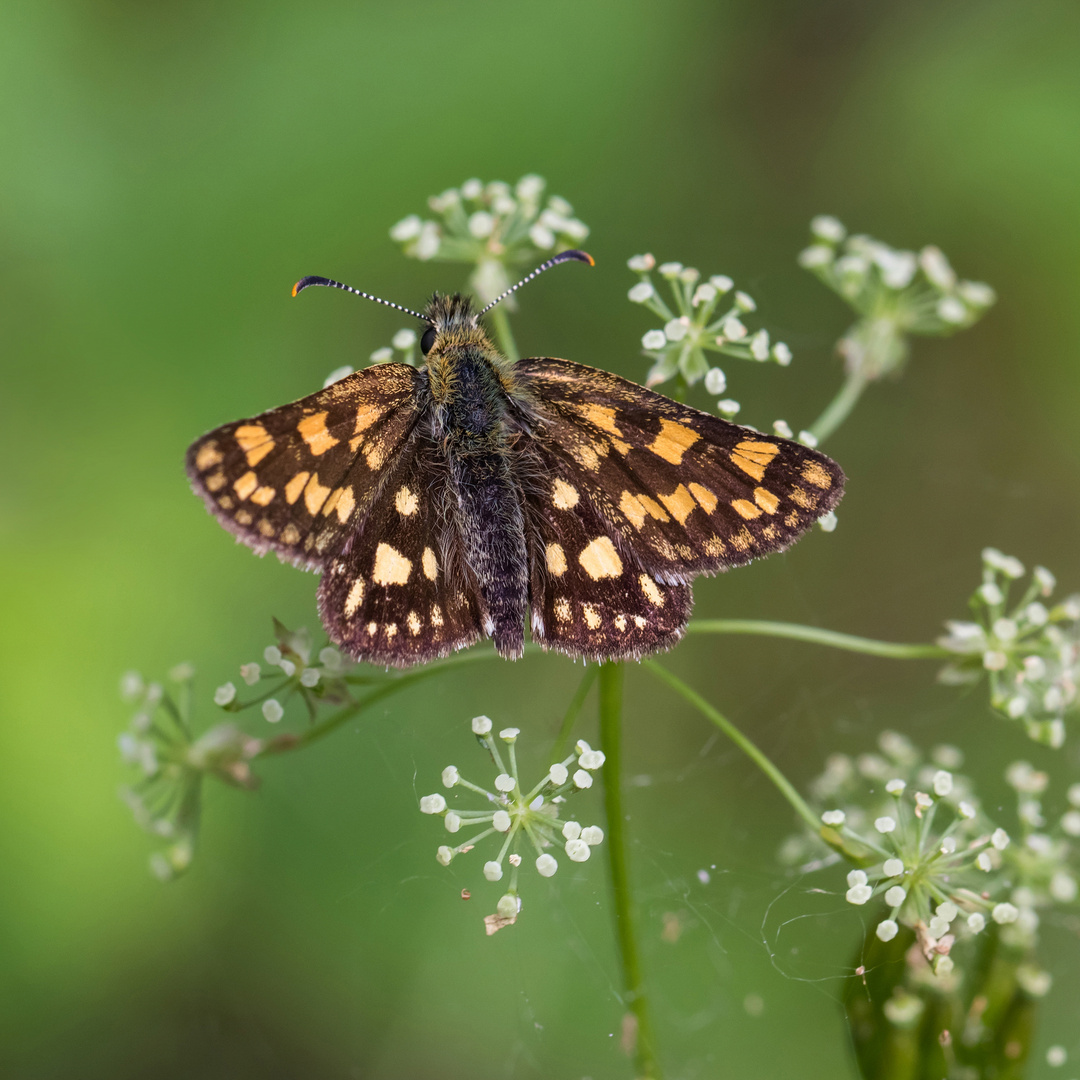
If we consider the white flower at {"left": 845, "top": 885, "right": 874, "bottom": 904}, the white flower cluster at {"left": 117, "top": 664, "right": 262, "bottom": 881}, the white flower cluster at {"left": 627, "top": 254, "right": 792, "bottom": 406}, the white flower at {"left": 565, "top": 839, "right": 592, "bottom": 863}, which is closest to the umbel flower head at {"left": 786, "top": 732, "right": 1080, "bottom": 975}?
the white flower at {"left": 845, "top": 885, "right": 874, "bottom": 904}

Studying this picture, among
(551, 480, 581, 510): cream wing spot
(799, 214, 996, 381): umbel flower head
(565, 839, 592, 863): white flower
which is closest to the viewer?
(565, 839, 592, 863): white flower

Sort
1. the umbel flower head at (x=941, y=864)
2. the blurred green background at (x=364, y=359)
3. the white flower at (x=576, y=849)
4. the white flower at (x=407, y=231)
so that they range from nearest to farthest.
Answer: the white flower at (x=576, y=849) → the umbel flower head at (x=941, y=864) → the white flower at (x=407, y=231) → the blurred green background at (x=364, y=359)

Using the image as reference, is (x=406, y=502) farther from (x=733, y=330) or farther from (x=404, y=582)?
(x=733, y=330)

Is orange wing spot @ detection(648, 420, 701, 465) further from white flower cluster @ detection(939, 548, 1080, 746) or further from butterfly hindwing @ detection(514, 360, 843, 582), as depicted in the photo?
white flower cluster @ detection(939, 548, 1080, 746)

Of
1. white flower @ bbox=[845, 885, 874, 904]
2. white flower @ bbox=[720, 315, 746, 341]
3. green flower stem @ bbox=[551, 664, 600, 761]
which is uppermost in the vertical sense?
white flower @ bbox=[720, 315, 746, 341]

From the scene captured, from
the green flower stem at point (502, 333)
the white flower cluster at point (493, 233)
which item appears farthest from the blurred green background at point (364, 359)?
the green flower stem at point (502, 333)

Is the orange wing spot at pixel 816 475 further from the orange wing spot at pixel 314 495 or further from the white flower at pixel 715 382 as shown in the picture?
the orange wing spot at pixel 314 495
